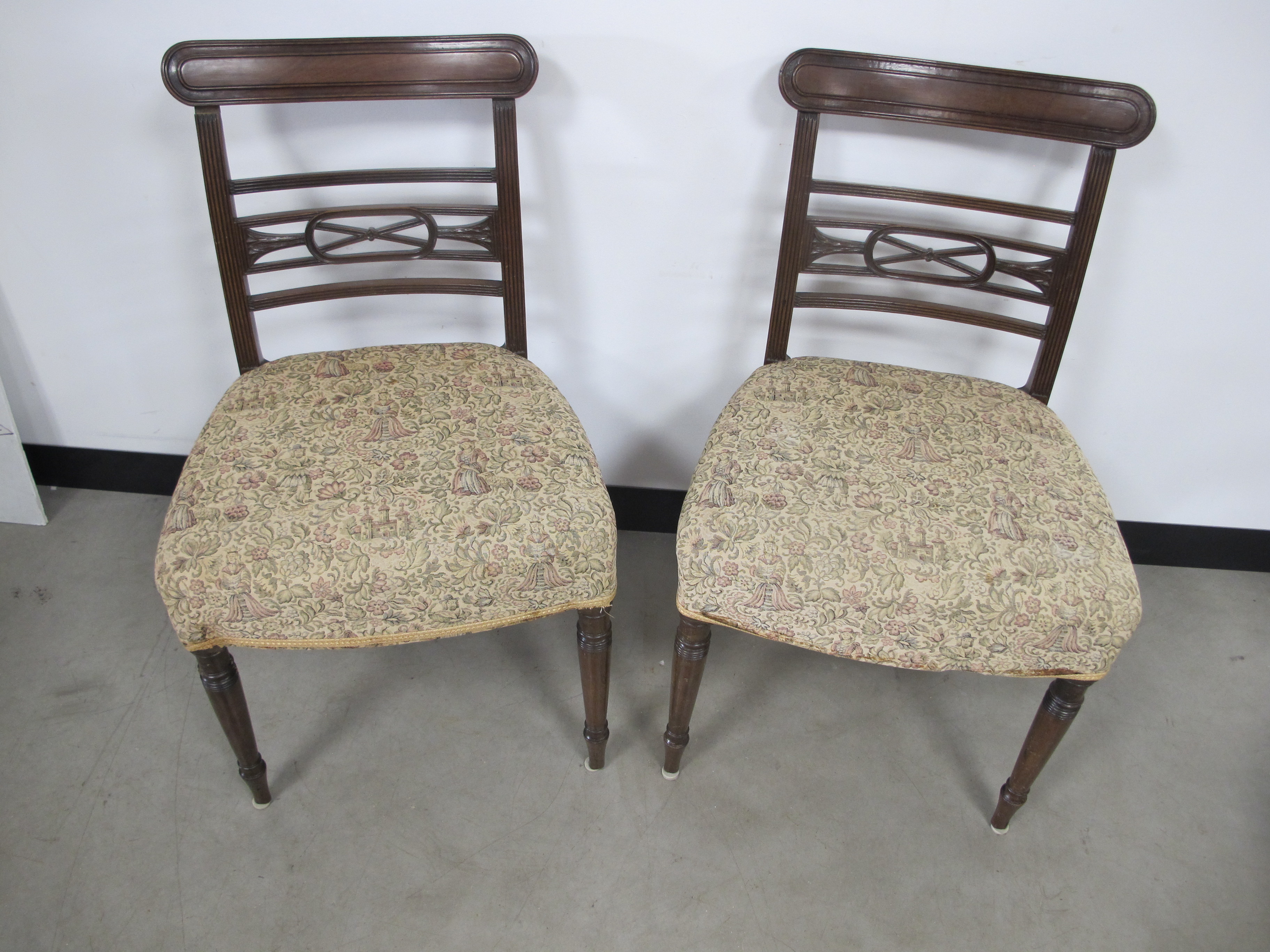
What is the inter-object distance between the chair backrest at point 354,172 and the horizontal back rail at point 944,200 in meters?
0.46

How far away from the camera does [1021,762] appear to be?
1.22 meters

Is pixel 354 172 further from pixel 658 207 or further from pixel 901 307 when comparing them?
pixel 901 307

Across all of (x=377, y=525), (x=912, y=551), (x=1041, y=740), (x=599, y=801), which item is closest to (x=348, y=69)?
(x=377, y=525)

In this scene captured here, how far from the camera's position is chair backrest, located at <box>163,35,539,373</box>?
1.17m

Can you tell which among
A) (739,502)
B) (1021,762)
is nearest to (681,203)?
(739,502)

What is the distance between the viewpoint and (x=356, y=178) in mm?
1241

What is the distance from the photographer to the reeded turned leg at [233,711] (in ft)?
3.63

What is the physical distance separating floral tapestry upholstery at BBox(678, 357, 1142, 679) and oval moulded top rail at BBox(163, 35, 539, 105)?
2.01 feet

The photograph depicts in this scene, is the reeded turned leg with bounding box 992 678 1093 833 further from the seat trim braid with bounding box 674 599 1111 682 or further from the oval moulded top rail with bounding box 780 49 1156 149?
the oval moulded top rail with bounding box 780 49 1156 149

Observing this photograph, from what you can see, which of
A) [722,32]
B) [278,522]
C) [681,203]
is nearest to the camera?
[278,522]

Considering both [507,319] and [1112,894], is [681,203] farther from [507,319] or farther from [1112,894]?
[1112,894]

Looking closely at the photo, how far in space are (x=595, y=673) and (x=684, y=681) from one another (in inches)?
5.0

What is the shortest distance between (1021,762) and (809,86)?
101cm

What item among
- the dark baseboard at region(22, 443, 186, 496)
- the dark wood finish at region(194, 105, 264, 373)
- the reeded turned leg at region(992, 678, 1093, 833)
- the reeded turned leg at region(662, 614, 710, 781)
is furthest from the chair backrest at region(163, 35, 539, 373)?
the reeded turned leg at region(992, 678, 1093, 833)
